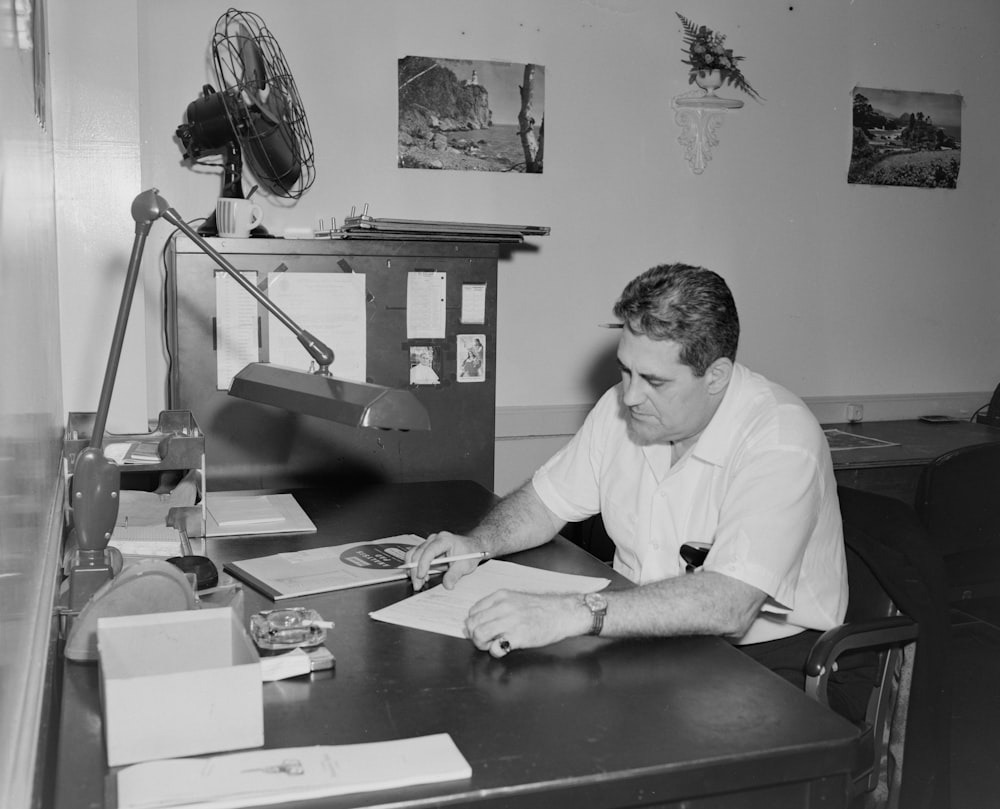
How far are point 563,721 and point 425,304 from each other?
1.96m

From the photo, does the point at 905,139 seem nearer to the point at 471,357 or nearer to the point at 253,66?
the point at 471,357

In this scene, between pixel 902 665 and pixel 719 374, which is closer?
pixel 902 665

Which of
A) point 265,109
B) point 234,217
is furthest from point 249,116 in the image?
point 234,217

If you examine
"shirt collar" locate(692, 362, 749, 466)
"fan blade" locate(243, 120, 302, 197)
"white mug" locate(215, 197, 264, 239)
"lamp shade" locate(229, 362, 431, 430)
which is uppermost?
"fan blade" locate(243, 120, 302, 197)

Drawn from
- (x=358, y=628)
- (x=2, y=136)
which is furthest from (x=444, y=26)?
(x=2, y=136)

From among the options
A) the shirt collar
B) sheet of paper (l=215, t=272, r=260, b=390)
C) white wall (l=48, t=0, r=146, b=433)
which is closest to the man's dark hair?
the shirt collar

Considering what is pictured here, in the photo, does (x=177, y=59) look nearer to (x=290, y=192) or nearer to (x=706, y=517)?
(x=290, y=192)

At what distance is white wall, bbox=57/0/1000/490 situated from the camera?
134 inches

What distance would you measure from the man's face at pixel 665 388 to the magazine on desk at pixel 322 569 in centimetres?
56

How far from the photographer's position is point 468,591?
187cm

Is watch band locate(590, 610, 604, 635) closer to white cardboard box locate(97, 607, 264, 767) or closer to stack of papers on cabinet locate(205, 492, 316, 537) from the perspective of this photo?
white cardboard box locate(97, 607, 264, 767)

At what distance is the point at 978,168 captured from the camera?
14.2 ft

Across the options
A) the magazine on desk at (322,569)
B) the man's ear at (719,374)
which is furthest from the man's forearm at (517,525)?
the man's ear at (719,374)

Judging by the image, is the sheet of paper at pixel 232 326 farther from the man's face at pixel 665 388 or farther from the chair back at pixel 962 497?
the chair back at pixel 962 497
